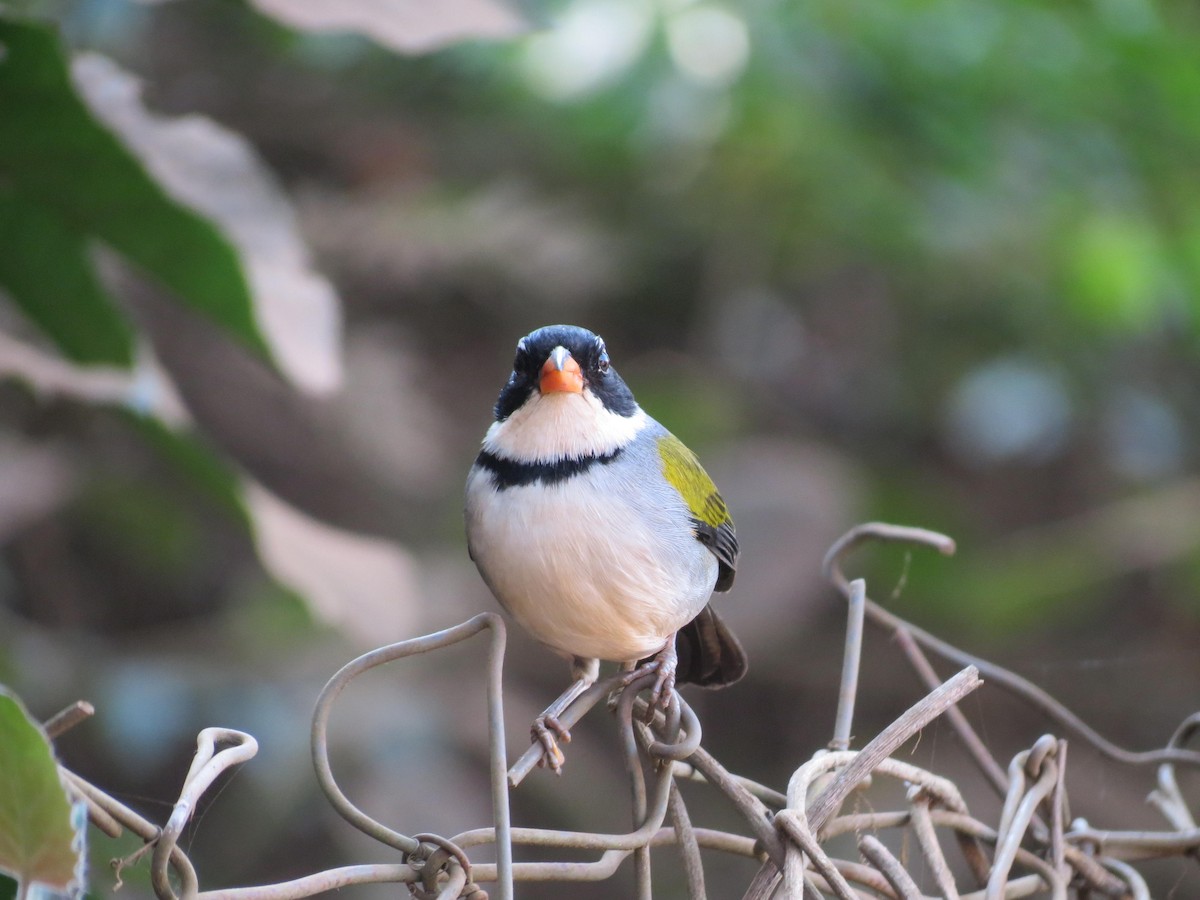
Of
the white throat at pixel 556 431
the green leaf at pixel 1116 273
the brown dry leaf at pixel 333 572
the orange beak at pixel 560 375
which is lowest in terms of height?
the brown dry leaf at pixel 333 572

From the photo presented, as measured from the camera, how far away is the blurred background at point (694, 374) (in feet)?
14.3

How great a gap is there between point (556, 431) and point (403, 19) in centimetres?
92

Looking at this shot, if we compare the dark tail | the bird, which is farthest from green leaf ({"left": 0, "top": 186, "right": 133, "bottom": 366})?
the dark tail

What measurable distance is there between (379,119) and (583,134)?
0.95 m

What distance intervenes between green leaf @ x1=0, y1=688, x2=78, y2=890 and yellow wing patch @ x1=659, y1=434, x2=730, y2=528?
1300mm

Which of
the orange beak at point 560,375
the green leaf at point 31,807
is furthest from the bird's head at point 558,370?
the green leaf at point 31,807

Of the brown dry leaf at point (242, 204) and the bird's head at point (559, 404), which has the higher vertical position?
the brown dry leaf at point (242, 204)

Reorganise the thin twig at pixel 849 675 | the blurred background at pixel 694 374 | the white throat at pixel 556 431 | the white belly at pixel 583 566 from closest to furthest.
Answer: the thin twig at pixel 849 675, the white belly at pixel 583 566, the white throat at pixel 556 431, the blurred background at pixel 694 374

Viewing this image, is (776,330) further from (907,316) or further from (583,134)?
Answer: (583,134)

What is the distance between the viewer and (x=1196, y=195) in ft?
17.3

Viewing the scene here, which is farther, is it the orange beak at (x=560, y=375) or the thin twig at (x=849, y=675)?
the orange beak at (x=560, y=375)

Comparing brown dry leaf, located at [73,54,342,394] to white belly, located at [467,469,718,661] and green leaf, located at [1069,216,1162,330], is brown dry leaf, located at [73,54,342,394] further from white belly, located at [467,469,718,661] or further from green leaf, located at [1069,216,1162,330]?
green leaf, located at [1069,216,1162,330]

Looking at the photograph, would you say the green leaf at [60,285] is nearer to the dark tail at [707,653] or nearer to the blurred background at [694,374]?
the dark tail at [707,653]

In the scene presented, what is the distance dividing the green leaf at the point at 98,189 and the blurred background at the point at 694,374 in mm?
1611
